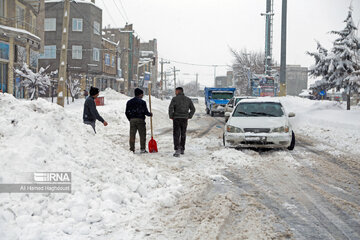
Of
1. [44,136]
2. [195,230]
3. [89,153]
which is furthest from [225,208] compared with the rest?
[44,136]

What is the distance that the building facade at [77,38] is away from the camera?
1706 inches

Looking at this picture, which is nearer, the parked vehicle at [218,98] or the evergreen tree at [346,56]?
the evergreen tree at [346,56]

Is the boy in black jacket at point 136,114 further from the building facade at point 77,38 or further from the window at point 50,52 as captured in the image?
the window at point 50,52

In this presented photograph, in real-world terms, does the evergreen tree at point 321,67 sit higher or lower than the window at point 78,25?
lower

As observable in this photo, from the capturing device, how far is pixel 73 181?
4.88 m

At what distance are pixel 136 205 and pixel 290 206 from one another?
2.14 m

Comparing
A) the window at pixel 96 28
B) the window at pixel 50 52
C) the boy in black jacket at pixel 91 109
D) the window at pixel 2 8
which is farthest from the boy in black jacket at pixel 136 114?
the window at pixel 50 52

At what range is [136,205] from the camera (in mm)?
4910

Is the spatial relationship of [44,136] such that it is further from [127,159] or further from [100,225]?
[100,225]

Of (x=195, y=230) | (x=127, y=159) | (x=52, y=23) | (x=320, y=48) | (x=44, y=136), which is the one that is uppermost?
(x=52, y=23)

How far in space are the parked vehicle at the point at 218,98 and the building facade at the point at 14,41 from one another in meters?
14.7

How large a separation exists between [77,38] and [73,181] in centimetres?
4193

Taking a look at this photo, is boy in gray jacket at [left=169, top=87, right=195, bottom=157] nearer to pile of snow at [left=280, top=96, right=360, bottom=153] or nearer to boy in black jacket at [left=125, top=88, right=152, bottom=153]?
boy in black jacket at [left=125, top=88, right=152, bottom=153]

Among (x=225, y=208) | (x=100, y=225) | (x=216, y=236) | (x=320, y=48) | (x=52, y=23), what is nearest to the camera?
(x=216, y=236)
